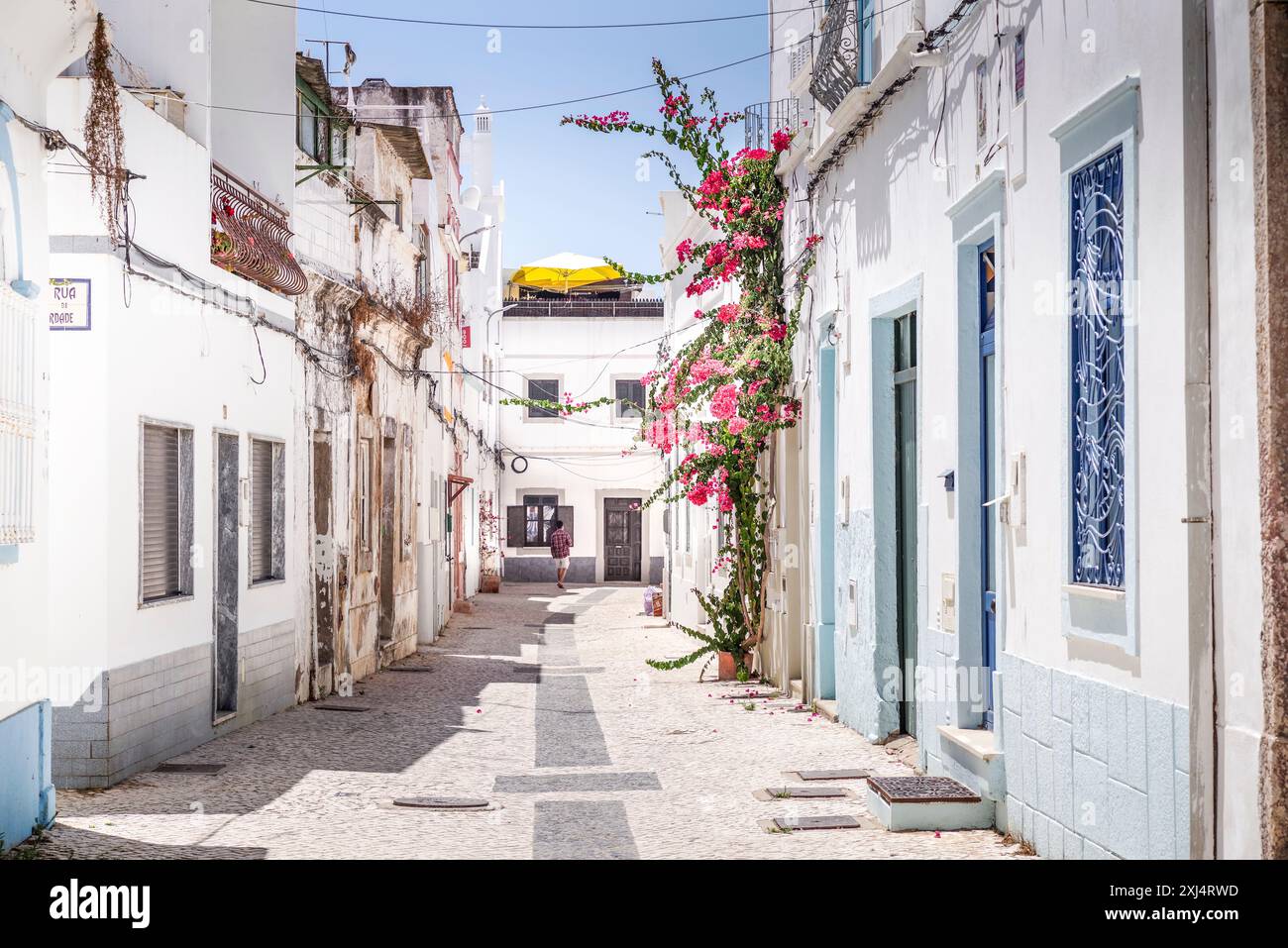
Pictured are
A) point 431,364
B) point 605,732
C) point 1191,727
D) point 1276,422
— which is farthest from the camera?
point 431,364

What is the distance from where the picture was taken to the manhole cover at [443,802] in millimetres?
7727

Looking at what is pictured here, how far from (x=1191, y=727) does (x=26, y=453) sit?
5.41 m

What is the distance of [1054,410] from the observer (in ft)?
20.3

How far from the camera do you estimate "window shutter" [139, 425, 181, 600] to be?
9195 mm

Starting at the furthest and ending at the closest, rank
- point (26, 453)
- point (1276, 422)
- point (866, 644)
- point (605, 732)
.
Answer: point (605, 732), point (866, 644), point (26, 453), point (1276, 422)

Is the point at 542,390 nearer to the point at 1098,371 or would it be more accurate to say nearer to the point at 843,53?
the point at 843,53

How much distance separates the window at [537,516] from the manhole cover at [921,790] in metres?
28.5

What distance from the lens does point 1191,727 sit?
15.5 ft

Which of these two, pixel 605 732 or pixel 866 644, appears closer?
pixel 866 644

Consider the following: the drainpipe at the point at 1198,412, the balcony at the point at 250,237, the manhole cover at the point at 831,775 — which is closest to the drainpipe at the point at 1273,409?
the drainpipe at the point at 1198,412

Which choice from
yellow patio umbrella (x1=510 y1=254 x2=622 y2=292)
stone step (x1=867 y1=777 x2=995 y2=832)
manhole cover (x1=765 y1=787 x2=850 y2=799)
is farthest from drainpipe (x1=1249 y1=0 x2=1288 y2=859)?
yellow patio umbrella (x1=510 y1=254 x2=622 y2=292)

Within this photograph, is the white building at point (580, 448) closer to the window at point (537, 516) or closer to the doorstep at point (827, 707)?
the window at point (537, 516)
